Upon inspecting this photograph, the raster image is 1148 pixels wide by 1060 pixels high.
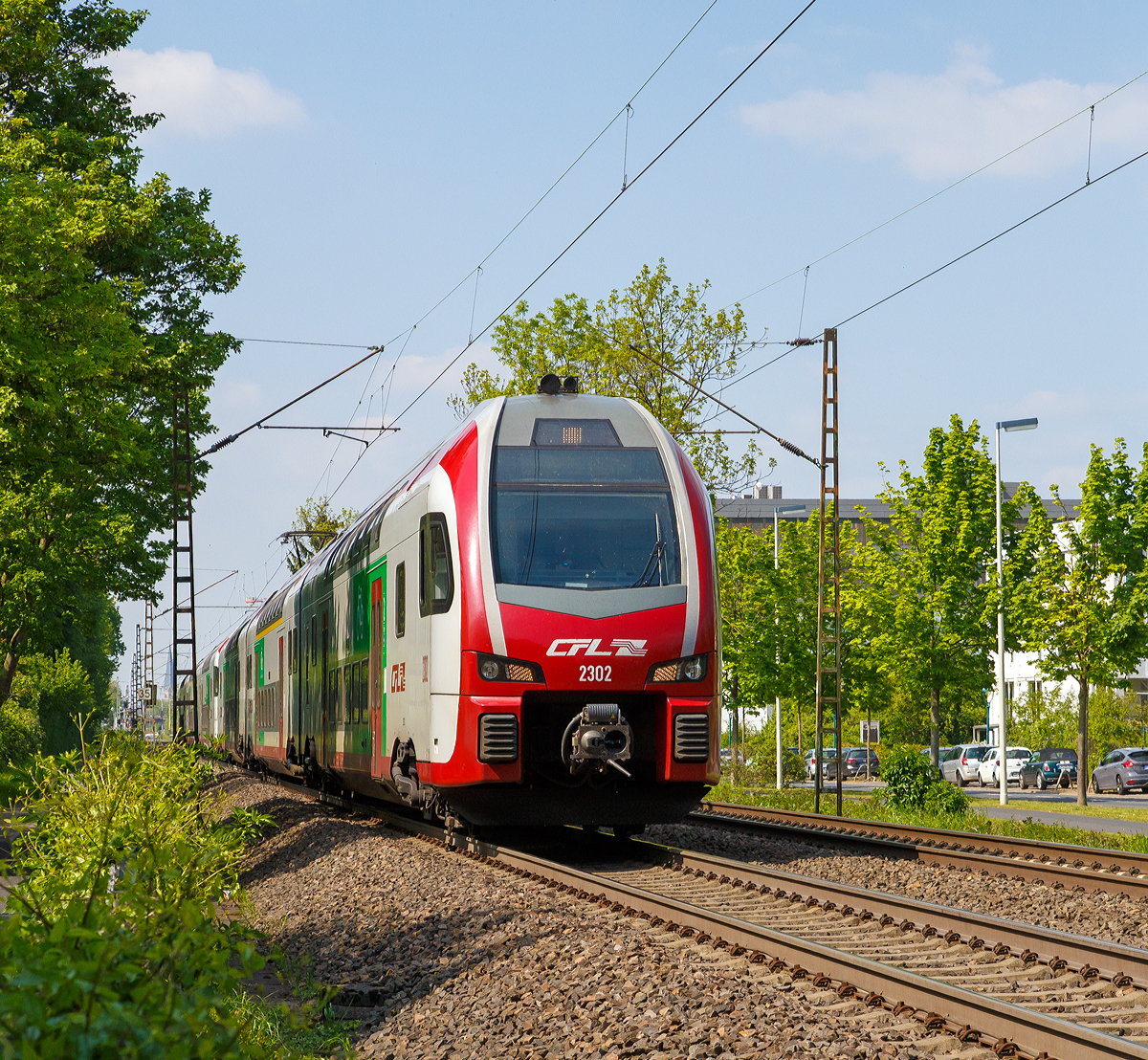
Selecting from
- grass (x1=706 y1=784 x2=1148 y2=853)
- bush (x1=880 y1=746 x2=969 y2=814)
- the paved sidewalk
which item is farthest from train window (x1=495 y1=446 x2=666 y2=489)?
the paved sidewalk

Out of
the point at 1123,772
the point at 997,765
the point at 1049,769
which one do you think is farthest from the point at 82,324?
the point at 997,765

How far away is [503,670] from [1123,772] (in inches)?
1304

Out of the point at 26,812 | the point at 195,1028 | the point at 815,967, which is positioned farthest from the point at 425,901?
the point at 195,1028

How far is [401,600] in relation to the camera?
13.5 metres

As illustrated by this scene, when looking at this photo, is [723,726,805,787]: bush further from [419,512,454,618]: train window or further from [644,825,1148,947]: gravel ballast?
[419,512,454,618]: train window

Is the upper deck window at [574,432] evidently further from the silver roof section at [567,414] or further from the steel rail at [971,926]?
the steel rail at [971,926]

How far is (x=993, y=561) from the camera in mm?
31828

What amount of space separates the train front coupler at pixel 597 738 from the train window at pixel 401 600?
2615 mm

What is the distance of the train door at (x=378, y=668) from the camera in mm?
14406

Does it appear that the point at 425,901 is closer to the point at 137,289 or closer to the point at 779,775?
the point at 137,289

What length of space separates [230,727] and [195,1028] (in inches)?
1445

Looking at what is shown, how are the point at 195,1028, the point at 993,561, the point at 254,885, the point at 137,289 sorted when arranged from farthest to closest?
1. the point at 993,561
2. the point at 137,289
3. the point at 254,885
4. the point at 195,1028

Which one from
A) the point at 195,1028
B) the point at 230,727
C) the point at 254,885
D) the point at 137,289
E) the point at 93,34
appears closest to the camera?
the point at 195,1028

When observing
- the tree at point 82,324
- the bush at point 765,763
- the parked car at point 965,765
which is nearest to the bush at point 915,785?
the tree at point 82,324
